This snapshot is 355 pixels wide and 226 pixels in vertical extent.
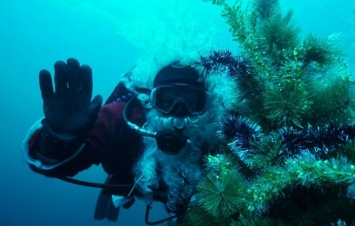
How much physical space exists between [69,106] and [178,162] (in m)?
1.12

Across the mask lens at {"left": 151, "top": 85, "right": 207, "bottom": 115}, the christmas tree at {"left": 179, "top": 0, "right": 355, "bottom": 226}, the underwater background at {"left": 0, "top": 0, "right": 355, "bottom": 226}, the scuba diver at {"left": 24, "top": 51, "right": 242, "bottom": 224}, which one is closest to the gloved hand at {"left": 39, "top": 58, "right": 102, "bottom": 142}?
the scuba diver at {"left": 24, "top": 51, "right": 242, "bottom": 224}

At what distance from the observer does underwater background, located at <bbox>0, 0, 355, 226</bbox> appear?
53.8 meters

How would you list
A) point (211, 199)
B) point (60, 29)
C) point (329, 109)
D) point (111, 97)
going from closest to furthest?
point (211, 199) < point (329, 109) < point (111, 97) < point (60, 29)

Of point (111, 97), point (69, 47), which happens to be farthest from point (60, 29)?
point (111, 97)

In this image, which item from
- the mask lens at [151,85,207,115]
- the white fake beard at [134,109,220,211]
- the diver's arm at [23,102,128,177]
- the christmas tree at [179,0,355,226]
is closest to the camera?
the christmas tree at [179,0,355,226]

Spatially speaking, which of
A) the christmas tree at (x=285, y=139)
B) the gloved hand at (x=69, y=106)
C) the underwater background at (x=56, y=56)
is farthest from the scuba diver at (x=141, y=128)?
the underwater background at (x=56, y=56)

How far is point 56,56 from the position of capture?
91.5 meters

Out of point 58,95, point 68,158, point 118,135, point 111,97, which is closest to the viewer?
point 58,95

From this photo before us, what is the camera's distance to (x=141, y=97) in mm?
3379

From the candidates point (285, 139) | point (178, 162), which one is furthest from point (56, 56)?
point (285, 139)

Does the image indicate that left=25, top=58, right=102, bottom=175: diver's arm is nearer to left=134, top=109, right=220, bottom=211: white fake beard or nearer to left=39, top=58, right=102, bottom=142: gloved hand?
left=39, top=58, right=102, bottom=142: gloved hand

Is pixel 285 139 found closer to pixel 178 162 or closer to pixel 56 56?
→ pixel 178 162

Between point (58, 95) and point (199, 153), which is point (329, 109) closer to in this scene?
point (199, 153)

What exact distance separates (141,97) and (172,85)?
0.46 metres
